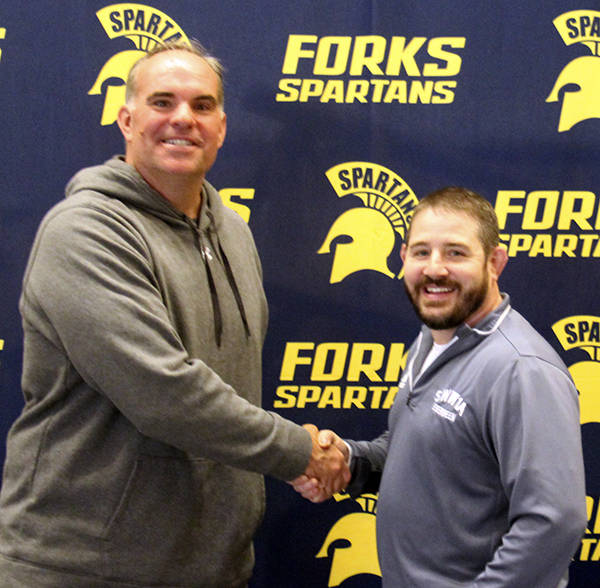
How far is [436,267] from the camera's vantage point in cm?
152

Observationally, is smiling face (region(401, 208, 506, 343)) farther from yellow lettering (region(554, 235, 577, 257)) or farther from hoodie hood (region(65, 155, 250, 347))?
yellow lettering (region(554, 235, 577, 257))

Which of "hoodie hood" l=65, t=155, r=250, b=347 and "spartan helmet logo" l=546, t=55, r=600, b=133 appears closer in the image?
"hoodie hood" l=65, t=155, r=250, b=347

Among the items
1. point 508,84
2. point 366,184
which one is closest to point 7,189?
point 366,184

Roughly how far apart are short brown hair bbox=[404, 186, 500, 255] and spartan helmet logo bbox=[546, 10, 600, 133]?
3.47ft

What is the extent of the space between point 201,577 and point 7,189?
1.34 m

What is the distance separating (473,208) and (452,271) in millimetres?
145

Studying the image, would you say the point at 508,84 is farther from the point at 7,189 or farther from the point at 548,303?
the point at 7,189

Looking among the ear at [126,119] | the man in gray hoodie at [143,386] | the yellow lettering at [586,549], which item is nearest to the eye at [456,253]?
the man in gray hoodie at [143,386]

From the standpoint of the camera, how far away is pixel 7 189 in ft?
7.62

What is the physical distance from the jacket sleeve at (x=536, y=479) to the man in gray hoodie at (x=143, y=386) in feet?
1.85

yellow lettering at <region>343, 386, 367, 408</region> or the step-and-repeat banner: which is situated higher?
the step-and-repeat banner

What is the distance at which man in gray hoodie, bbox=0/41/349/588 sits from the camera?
1.56m

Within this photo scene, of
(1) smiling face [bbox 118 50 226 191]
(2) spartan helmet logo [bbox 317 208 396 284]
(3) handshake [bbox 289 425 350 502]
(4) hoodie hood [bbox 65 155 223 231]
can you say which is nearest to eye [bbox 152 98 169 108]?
(1) smiling face [bbox 118 50 226 191]

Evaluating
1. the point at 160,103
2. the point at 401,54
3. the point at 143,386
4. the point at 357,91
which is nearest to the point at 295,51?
the point at 357,91
